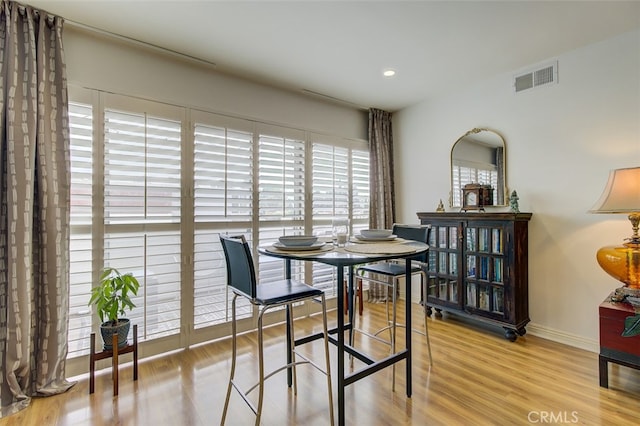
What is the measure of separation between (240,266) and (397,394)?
4.36ft

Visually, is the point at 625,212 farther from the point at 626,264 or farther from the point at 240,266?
the point at 240,266

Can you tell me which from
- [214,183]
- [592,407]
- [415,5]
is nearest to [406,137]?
[415,5]

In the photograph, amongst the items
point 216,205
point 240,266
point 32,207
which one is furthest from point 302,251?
point 32,207

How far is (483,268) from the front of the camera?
2881 mm

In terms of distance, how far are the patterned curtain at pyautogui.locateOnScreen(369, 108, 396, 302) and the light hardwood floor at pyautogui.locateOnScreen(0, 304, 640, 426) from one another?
52.9 inches

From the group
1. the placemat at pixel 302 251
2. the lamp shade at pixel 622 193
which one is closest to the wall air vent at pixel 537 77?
the lamp shade at pixel 622 193

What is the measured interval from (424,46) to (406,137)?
1.61m

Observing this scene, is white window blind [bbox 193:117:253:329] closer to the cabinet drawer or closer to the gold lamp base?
the cabinet drawer

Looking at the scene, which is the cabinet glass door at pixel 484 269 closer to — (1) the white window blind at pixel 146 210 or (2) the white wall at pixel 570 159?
(2) the white wall at pixel 570 159

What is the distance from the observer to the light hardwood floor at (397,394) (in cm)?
173

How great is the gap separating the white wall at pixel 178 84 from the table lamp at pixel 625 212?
2580 millimetres

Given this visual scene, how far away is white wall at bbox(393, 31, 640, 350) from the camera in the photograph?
2400mm

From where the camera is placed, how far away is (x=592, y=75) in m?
2.53

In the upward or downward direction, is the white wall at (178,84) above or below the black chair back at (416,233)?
above
